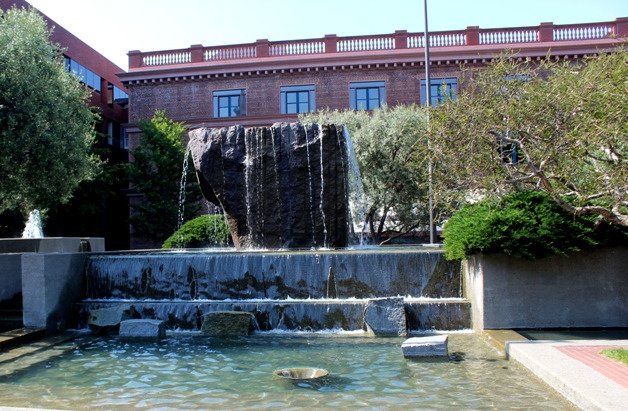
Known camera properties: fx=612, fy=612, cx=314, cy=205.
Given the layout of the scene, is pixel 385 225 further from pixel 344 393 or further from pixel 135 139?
pixel 344 393

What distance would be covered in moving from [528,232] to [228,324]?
5874 millimetres

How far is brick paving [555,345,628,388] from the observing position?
23.6 feet

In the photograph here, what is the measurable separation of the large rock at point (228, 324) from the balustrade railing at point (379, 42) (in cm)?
2979

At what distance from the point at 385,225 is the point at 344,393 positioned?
78.5 ft

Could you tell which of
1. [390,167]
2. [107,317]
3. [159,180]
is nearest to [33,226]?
[159,180]

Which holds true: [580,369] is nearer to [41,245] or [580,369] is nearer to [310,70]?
[41,245]

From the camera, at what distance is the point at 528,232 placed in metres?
11.0

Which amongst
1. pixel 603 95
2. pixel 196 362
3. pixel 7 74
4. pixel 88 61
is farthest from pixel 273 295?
pixel 88 61

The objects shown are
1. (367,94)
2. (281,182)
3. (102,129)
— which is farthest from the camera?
(102,129)

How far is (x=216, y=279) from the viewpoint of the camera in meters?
13.6

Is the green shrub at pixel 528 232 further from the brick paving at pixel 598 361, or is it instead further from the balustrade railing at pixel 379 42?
the balustrade railing at pixel 379 42

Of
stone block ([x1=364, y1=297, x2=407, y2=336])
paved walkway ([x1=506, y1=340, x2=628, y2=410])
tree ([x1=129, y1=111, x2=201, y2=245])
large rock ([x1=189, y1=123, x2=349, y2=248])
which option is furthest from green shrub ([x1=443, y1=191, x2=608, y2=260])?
tree ([x1=129, y1=111, x2=201, y2=245])

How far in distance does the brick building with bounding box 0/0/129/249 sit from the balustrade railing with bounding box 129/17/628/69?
171 inches

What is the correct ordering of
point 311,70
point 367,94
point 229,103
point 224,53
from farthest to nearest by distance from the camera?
1. point 224,53
2. point 229,103
3. point 311,70
4. point 367,94
